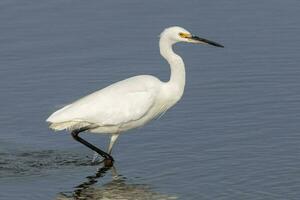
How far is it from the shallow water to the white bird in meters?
0.54

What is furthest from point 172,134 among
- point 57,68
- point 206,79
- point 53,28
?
point 53,28

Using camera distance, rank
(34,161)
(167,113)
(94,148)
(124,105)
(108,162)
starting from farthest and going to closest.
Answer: (167,113), (94,148), (34,161), (108,162), (124,105)

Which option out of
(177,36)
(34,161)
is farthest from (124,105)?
(34,161)

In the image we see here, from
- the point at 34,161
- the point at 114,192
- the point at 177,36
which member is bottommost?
the point at 114,192

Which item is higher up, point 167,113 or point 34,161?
point 167,113

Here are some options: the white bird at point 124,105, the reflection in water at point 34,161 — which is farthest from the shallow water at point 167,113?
the white bird at point 124,105

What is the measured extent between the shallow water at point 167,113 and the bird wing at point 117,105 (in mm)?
698

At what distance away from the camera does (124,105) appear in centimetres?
1501

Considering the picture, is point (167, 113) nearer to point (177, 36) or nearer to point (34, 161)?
point (177, 36)

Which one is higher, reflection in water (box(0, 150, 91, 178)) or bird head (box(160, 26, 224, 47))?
bird head (box(160, 26, 224, 47))

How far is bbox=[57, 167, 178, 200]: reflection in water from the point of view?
13905 millimetres

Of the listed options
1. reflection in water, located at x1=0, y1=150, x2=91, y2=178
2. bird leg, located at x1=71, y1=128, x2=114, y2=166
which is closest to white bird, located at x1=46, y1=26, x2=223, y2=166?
bird leg, located at x1=71, y1=128, x2=114, y2=166

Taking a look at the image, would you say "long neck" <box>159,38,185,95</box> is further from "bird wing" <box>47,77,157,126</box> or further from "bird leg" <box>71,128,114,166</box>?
"bird leg" <box>71,128,114,166</box>

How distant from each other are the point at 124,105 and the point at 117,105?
0.33 feet
